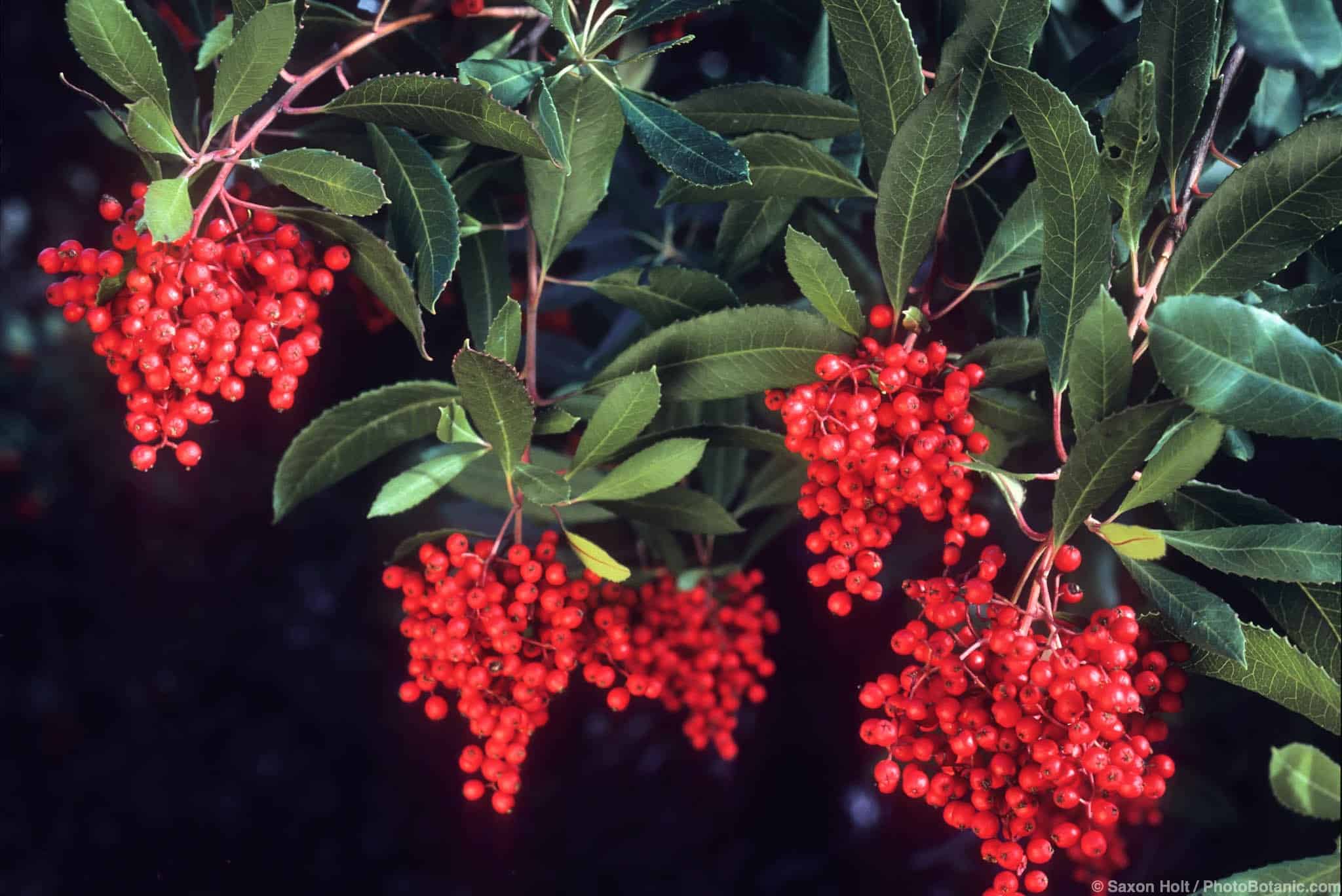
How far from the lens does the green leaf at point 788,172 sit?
121cm

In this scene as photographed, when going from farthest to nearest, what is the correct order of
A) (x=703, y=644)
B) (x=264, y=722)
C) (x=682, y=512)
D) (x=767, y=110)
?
(x=264, y=722) < (x=703, y=644) < (x=682, y=512) < (x=767, y=110)

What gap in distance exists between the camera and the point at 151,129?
1039mm

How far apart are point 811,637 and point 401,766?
975 mm

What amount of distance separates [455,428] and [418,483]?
10cm

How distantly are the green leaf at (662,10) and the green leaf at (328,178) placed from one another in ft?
1.08

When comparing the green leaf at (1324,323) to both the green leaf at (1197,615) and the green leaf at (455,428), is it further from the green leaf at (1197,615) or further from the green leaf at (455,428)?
the green leaf at (455,428)

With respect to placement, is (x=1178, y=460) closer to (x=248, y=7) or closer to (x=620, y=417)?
(x=620, y=417)

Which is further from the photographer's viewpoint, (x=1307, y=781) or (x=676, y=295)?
(x=676, y=295)

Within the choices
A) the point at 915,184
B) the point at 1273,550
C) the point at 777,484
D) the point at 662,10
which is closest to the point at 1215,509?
the point at 1273,550

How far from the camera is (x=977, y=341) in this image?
145 centimetres

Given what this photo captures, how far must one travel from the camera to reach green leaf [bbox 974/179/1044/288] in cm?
114

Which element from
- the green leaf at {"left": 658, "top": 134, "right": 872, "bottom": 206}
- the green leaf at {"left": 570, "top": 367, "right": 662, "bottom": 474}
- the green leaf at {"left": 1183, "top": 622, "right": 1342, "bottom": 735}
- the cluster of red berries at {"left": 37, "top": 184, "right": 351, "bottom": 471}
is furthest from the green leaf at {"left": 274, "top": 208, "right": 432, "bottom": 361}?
the green leaf at {"left": 1183, "top": 622, "right": 1342, "bottom": 735}

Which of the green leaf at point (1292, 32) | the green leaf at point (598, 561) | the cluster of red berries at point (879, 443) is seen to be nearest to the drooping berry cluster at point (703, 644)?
the green leaf at point (598, 561)

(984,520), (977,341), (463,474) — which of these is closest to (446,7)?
(463,474)
